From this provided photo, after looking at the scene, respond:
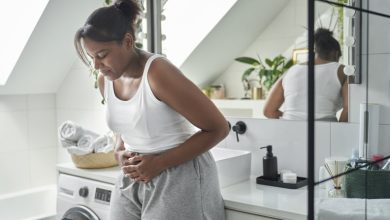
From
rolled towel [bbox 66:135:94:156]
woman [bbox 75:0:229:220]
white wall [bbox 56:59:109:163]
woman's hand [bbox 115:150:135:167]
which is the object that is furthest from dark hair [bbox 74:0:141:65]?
white wall [bbox 56:59:109:163]

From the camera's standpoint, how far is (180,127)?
59.3 inches

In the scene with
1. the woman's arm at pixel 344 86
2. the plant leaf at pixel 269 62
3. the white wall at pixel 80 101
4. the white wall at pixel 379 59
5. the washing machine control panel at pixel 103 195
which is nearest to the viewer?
the white wall at pixel 379 59

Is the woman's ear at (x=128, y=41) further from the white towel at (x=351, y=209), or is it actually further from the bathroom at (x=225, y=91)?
the white towel at (x=351, y=209)

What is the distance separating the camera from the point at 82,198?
2.07 metres

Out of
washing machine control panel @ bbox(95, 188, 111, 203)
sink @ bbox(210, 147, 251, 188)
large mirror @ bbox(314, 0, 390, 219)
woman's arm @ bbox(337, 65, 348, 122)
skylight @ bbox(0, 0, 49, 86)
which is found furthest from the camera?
skylight @ bbox(0, 0, 49, 86)

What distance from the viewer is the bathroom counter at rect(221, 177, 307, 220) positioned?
4.90ft

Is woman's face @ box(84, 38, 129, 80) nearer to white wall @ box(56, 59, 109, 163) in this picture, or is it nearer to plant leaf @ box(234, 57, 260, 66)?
plant leaf @ box(234, 57, 260, 66)

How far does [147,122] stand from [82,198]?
0.80 m

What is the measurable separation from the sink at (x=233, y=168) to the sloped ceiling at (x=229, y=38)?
47 centimetres

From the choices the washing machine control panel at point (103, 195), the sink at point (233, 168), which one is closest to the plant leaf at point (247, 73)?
the sink at point (233, 168)

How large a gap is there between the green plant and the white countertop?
1.50 feet

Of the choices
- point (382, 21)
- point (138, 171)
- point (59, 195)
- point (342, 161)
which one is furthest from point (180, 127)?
point (59, 195)

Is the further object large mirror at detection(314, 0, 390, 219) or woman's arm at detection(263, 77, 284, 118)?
woman's arm at detection(263, 77, 284, 118)

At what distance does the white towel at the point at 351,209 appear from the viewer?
1158 millimetres
